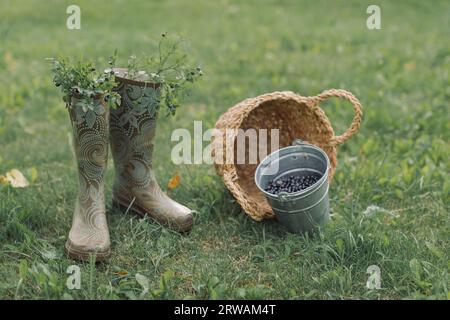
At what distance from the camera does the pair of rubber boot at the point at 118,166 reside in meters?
2.46

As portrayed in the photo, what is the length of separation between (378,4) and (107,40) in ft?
10.2

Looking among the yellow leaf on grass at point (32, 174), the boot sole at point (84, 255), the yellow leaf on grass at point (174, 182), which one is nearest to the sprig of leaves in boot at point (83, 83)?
the boot sole at point (84, 255)

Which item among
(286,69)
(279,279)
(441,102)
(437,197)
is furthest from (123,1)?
(279,279)

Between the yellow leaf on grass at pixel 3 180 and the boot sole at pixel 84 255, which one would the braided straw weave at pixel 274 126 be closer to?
the boot sole at pixel 84 255

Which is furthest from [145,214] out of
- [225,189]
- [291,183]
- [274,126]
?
[274,126]

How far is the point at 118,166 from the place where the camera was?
2799 mm

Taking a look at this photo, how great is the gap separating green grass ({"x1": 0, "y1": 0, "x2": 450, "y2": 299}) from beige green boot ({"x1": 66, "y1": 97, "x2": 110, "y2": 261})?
2.9 inches

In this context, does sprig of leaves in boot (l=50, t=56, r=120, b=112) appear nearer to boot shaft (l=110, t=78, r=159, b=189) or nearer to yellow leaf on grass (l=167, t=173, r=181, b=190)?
boot shaft (l=110, t=78, r=159, b=189)

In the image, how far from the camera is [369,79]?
4742 millimetres

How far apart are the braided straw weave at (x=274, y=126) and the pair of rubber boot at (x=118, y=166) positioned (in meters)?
0.27

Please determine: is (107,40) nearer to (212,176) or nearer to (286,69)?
(286,69)

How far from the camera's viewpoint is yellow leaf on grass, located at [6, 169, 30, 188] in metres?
3.04

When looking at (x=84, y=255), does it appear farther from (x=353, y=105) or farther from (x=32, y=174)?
(x=353, y=105)

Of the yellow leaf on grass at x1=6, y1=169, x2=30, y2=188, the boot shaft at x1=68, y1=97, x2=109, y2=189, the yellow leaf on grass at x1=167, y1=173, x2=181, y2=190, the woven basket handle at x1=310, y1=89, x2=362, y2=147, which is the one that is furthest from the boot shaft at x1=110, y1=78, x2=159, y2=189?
the woven basket handle at x1=310, y1=89, x2=362, y2=147
